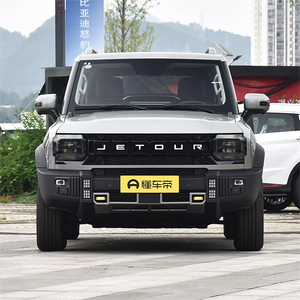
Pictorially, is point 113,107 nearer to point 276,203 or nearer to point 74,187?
point 74,187

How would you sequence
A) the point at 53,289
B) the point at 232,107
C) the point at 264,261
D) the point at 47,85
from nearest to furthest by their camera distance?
the point at 53,289 < the point at 264,261 < the point at 232,107 < the point at 47,85

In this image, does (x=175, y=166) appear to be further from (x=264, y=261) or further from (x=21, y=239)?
(x=21, y=239)

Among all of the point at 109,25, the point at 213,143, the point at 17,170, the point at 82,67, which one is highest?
the point at 109,25

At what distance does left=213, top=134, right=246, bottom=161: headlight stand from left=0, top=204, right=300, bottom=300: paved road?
941mm

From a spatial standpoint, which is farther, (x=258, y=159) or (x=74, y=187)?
(x=258, y=159)

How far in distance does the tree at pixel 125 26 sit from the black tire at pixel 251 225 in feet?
83.6

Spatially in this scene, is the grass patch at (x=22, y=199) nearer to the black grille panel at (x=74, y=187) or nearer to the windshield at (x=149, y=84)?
the windshield at (x=149, y=84)

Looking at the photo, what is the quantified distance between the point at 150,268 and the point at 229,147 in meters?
1.41

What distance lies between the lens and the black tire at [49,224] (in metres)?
7.52

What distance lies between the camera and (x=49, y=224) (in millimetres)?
7555

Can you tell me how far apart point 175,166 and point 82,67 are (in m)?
2.07

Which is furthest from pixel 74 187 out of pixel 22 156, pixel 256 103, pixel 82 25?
pixel 82 25

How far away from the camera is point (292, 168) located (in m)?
13.4

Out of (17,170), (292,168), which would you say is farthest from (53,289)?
(17,170)
